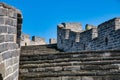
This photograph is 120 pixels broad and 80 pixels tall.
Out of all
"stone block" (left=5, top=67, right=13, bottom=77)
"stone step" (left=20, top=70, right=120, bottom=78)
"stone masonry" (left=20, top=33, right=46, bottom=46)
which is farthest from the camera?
"stone masonry" (left=20, top=33, right=46, bottom=46)

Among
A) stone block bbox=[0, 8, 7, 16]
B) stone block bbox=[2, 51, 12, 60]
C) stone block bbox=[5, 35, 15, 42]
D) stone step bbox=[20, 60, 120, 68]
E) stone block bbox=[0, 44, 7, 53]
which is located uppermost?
stone block bbox=[0, 8, 7, 16]

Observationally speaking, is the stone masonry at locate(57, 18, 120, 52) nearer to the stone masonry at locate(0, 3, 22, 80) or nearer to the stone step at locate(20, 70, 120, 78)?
the stone step at locate(20, 70, 120, 78)

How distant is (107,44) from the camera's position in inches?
758

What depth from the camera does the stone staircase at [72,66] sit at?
30.2ft

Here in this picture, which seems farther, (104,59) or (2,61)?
(104,59)

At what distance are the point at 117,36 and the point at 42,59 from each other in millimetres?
8267

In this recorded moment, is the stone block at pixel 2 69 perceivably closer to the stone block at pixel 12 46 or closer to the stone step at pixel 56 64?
the stone block at pixel 12 46

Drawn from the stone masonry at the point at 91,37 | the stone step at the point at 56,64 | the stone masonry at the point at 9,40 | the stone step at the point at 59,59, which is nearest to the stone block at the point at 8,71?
Answer: the stone masonry at the point at 9,40

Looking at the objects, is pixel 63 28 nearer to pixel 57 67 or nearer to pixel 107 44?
pixel 107 44

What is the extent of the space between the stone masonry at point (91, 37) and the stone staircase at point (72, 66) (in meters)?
7.54

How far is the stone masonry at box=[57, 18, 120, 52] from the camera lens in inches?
713

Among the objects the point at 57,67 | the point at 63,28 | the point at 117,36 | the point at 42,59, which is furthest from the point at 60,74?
the point at 63,28

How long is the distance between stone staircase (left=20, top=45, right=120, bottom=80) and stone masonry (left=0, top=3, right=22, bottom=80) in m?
0.55

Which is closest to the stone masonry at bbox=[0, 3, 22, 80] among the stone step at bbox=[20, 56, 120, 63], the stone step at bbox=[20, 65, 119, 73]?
the stone step at bbox=[20, 65, 119, 73]
